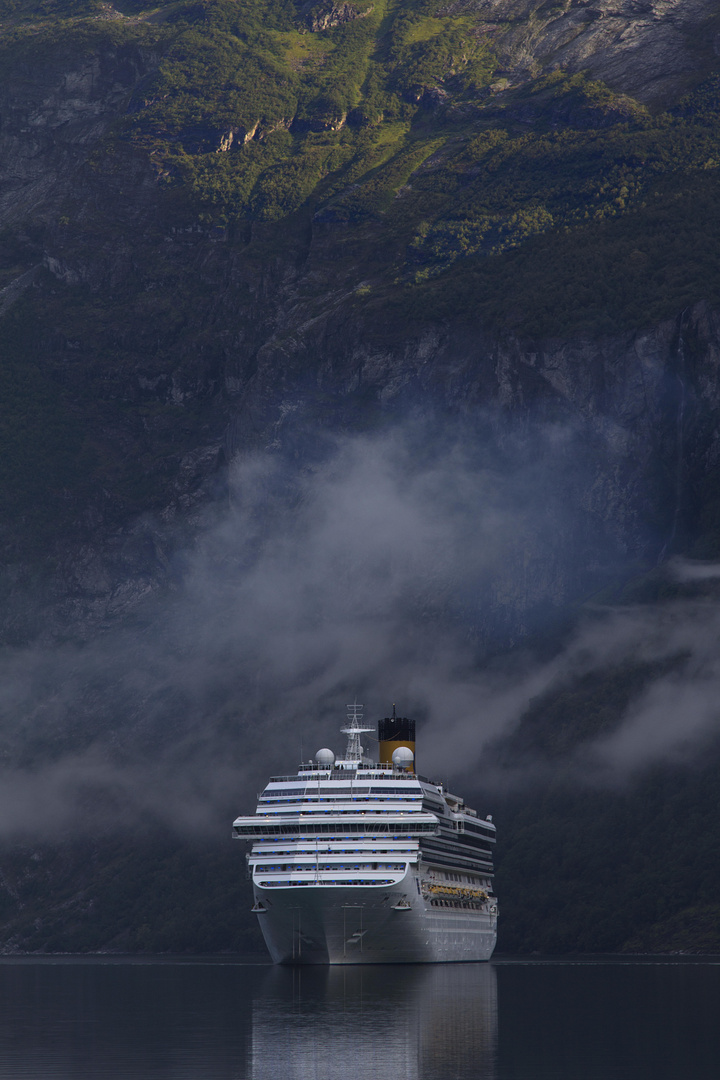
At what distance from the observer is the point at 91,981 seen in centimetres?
16912

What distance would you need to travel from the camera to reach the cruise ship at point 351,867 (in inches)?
5910

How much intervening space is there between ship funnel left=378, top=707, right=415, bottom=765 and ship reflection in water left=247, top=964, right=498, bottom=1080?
150 feet

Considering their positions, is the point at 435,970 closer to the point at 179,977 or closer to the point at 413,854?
the point at 413,854

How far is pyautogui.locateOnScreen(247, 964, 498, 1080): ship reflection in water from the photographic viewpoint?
3140 inches

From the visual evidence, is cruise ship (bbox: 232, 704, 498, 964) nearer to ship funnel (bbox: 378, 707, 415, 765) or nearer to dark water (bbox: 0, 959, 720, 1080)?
dark water (bbox: 0, 959, 720, 1080)

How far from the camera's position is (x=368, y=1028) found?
9569 centimetres

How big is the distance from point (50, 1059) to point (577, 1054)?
2912 centimetres

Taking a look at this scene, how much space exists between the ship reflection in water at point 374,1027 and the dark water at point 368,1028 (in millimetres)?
160

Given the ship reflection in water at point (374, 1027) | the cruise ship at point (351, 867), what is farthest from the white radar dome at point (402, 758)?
the ship reflection in water at point (374, 1027)

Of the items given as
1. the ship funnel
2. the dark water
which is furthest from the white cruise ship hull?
the ship funnel

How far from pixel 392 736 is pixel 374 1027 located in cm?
9512

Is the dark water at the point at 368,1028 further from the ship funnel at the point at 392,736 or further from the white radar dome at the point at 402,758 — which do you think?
the ship funnel at the point at 392,736

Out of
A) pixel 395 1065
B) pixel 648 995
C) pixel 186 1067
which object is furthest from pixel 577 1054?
pixel 648 995

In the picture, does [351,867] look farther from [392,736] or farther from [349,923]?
[392,736]
